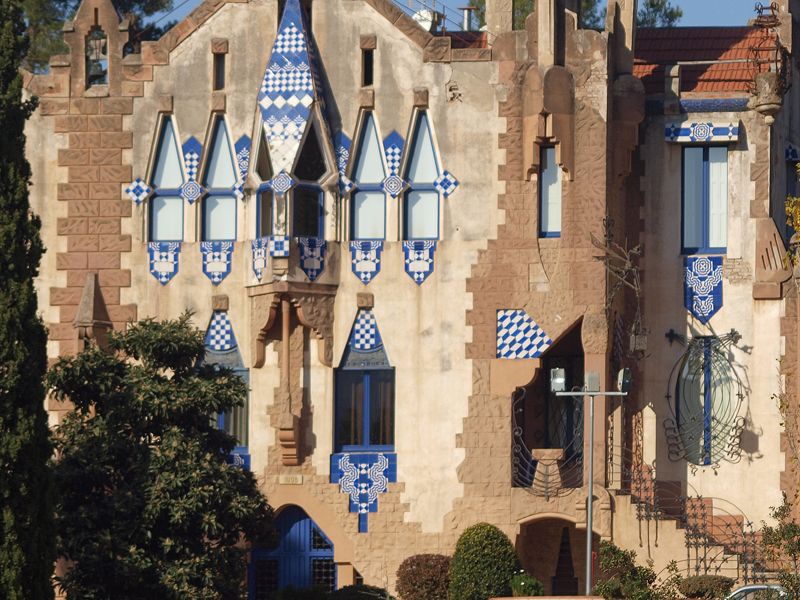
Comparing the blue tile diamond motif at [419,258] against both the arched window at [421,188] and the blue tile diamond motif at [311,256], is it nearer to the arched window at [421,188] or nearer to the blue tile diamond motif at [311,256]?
the arched window at [421,188]

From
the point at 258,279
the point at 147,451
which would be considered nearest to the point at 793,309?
the point at 258,279

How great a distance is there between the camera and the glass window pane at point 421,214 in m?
50.3

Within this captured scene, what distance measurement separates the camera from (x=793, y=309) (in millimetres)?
50938

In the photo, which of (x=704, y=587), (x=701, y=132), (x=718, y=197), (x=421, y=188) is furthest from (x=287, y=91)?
(x=704, y=587)

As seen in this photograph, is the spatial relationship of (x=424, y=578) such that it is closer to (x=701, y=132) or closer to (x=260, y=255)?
(x=260, y=255)

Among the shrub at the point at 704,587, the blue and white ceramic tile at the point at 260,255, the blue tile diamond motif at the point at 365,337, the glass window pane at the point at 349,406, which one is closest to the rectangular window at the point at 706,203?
the blue tile diamond motif at the point at 365,337

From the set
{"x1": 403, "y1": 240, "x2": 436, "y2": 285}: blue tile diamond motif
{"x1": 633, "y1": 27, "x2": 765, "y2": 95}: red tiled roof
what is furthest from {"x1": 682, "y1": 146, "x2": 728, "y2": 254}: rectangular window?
{"x1": 403, "y1": 240, "x2": 436, "y2": 285}: blue tile diamond motif

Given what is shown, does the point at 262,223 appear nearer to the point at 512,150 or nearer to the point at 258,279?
the point at 258,279

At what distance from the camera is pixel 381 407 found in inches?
1977

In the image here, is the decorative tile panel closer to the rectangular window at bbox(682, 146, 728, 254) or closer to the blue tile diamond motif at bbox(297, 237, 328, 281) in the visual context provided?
the rectangular window at bbox(682, 146, 728, 254)

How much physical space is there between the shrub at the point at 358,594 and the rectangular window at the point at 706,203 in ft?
32.7

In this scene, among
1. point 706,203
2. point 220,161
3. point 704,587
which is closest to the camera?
point 704,587

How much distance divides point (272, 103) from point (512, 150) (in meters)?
4.98

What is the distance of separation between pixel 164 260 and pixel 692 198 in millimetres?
11210
